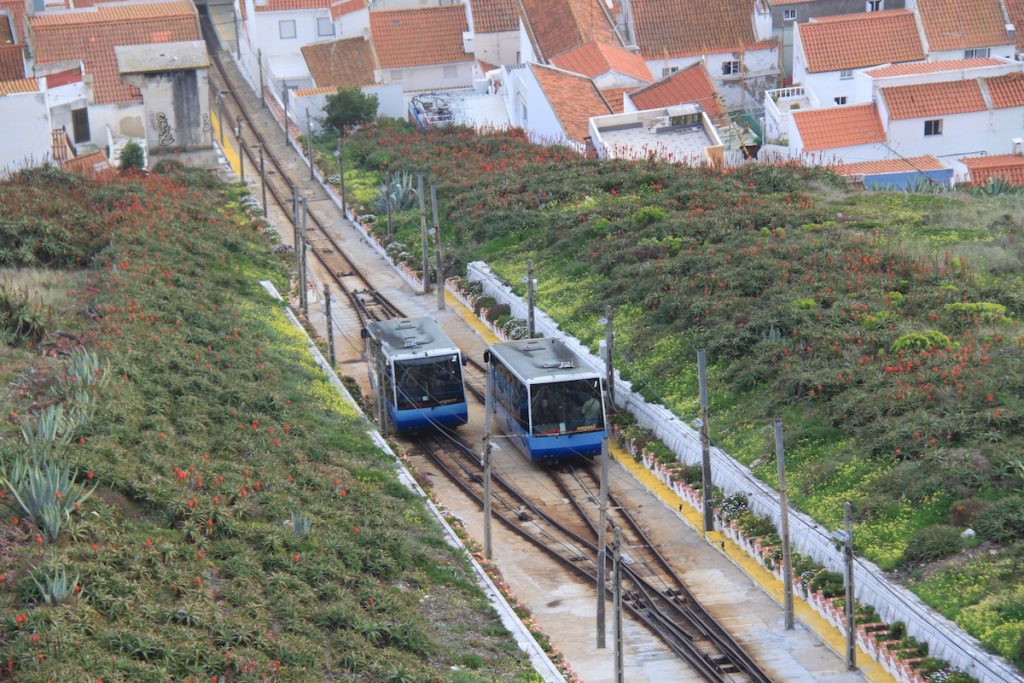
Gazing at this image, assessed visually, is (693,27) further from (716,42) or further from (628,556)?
(628,556)

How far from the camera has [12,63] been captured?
7600 cm

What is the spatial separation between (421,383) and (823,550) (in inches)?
484

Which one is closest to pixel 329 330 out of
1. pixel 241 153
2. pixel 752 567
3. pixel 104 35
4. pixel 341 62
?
pixel 752 567

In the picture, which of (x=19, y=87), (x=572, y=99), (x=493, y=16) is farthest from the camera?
(x=493, y=16)

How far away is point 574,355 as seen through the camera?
37.4 metres

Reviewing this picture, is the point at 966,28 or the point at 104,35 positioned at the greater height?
the point at 104,35

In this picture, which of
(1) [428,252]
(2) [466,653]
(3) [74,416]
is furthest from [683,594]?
(1) [428,252]

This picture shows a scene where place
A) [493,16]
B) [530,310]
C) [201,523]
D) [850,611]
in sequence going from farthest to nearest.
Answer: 1. [493,16]
2. [530,310]
3. [201,523]
4. [850,611]

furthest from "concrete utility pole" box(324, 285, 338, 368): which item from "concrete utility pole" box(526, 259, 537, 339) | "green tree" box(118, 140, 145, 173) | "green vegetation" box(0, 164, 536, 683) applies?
"green tree" box(118, 140, 145, 173)

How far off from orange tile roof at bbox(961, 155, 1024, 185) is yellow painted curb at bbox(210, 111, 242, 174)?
31.4m

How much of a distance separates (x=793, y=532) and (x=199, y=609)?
12.5 m

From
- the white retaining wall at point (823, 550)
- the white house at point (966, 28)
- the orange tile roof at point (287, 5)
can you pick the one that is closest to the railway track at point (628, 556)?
the white retaining wall at point (823, 550)

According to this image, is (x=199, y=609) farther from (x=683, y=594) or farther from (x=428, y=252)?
(x=428, y=252)

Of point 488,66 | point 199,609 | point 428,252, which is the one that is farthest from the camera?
point 488,66
